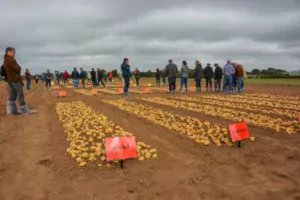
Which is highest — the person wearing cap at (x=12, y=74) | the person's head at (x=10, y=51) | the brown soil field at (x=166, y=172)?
the person's head at (x=10, y=51)

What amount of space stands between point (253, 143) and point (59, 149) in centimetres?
424

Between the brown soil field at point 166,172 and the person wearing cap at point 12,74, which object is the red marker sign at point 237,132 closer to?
the brown soil field at point 166,172

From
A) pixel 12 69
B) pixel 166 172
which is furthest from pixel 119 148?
pixel 12 69

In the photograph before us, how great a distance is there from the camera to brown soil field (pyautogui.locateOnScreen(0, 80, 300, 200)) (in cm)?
414

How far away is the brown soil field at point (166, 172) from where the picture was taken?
4.14 meters

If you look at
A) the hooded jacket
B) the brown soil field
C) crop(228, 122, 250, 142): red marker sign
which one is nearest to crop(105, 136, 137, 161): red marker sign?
the brown soil field

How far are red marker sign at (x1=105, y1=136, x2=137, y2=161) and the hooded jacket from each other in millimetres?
6264

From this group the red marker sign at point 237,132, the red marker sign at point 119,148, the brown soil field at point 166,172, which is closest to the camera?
the brown soil field at point 166,172

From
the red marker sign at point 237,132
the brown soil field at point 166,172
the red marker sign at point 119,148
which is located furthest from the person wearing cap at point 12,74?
the red marker sign at point 237,132

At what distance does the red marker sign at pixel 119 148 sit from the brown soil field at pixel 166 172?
0.73ft

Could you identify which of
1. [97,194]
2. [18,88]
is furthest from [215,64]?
[97,194]

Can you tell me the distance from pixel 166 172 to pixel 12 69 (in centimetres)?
738

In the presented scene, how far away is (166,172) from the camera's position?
4.88m

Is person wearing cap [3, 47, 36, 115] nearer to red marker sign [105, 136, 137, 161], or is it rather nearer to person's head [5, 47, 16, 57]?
person's head [5, 47, 16, 57]
